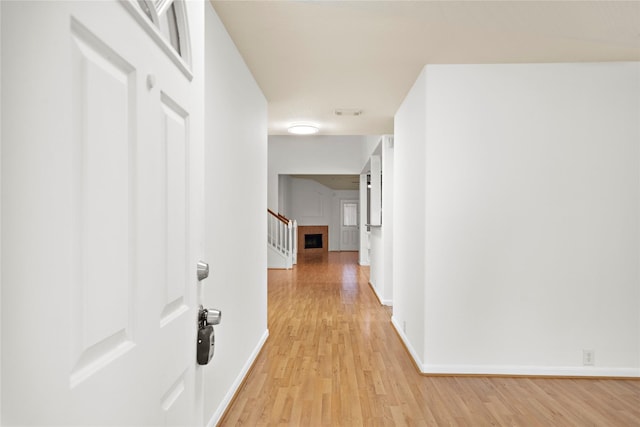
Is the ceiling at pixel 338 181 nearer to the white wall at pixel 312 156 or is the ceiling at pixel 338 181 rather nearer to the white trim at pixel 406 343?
the white wall at pixel 312 156

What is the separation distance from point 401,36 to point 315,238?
10950 millimetres

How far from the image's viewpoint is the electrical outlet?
2998 millimetres

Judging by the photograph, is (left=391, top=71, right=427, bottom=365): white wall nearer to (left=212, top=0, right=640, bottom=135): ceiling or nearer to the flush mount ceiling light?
(left=212, top=0, right=640, bottom=135): ceiling

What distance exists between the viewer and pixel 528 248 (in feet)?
9.95

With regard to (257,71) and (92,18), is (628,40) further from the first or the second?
(92,18)

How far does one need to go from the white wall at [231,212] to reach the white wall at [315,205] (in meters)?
10.2

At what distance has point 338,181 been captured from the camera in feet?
39.8

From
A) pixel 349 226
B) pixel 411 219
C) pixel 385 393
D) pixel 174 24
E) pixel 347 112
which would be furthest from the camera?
pixel 349 226

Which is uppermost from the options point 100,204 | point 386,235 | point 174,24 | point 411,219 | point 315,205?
point 174,24

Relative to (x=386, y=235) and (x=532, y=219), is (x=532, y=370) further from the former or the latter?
(x=386, y=235)

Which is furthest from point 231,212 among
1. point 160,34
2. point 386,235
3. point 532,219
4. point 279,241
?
point 279,241

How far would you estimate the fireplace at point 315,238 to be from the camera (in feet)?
43.2

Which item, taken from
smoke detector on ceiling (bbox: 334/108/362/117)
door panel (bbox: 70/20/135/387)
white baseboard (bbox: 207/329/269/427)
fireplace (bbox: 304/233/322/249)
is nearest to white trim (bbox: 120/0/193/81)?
door panel (bbox: 70/20/135/387)

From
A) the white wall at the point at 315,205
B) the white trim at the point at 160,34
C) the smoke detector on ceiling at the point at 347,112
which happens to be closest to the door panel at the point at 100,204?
the white trim at the point at 160,34
